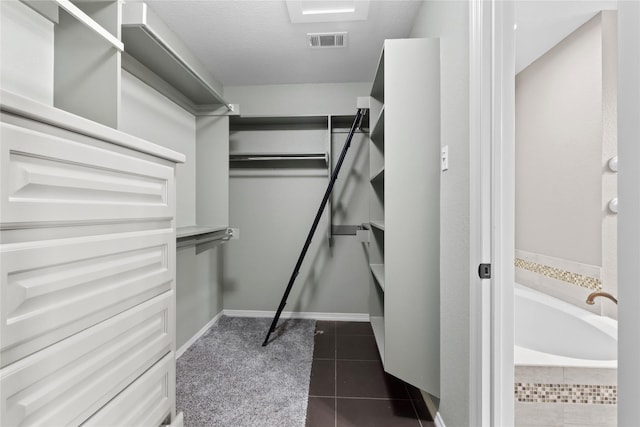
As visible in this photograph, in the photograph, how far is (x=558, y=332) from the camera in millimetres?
1746

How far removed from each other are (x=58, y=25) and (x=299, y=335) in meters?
2.28

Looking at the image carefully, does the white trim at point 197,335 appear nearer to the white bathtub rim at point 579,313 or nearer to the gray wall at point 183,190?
the gray wall at point 183,190

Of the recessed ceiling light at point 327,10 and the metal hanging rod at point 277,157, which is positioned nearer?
the recessed ceiling light at point 327,10

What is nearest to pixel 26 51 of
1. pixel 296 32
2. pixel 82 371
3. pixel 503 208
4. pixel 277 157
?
pixel 82 371

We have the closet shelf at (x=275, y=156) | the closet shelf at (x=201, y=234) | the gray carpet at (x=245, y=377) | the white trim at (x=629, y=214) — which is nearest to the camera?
the white trim at (x=629, y=214)

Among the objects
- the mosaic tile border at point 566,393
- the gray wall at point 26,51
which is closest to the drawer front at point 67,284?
the gray wall at point 26,51

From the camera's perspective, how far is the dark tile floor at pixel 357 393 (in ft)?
4.82

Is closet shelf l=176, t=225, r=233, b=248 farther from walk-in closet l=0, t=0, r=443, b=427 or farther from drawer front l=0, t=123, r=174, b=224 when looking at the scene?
drawer front l=0, t=123, r=174, b=224

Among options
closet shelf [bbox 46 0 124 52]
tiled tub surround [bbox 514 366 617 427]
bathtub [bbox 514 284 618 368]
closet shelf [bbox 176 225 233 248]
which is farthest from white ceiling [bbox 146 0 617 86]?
tiled tub surround [bbox 514 366 617 427]

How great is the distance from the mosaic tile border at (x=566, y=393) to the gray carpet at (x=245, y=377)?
0.98 meters

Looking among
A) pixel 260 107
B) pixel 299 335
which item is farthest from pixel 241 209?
pixel 299 335

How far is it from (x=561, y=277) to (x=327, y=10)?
2.18m

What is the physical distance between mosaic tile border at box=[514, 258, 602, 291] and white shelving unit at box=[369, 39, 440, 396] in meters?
1.03

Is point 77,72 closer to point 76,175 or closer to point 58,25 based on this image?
point 58,25
